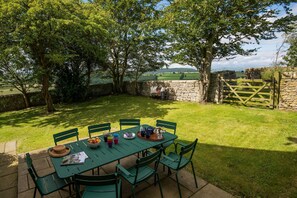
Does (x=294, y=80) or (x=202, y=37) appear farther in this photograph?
(x=202, y=37)

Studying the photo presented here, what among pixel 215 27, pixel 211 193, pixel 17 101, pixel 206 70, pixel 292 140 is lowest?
pixel 211 193

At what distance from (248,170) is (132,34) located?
11591 mm

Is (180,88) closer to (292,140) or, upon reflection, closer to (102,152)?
(292,140)

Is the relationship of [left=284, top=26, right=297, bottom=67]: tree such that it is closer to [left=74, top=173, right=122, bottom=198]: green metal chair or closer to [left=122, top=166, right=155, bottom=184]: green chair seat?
[left=122, top=166, right=155, bottom=184]: green chair seat

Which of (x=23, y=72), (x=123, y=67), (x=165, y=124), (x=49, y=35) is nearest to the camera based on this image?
(x=165, y=124)

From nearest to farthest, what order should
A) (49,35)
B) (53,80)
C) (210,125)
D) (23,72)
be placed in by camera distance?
1. (210,125)
2. (49,35)
3. (23,72)
4. (53,80)

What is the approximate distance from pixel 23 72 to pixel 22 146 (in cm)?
697

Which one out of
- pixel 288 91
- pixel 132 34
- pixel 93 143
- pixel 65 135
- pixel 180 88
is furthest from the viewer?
pixel 132 34

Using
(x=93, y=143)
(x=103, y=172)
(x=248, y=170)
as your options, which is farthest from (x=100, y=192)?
(x=248, y=170)

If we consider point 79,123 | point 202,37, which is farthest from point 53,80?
point 202,37

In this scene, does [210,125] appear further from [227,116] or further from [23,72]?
[23,72]

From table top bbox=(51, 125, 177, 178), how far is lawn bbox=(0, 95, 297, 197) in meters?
1.53

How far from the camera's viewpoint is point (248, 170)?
375cm

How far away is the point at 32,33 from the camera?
7.31 meters
